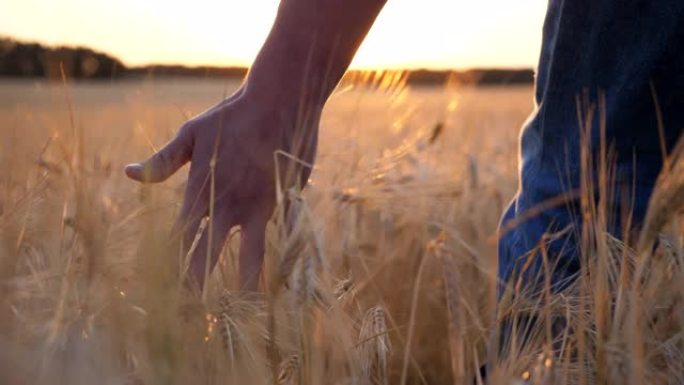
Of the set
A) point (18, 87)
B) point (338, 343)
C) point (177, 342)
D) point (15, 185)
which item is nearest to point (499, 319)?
point (338, 343)

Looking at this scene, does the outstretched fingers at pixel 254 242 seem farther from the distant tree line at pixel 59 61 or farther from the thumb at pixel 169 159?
the distant tree line at pixel 59 61

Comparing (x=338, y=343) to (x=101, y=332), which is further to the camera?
(x=338, y=343)

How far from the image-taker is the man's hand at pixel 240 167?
0.98 meters

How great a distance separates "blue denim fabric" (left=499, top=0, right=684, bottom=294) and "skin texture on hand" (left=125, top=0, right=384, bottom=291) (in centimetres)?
27

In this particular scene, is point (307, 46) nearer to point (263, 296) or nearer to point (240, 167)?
point (240, 167)

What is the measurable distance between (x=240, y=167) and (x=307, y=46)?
0.14 m

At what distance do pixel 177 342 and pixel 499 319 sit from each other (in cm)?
27

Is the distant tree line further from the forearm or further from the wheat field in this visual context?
the forearm

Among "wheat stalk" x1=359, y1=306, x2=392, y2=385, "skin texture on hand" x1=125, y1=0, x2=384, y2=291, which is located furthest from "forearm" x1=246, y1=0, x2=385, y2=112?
"wheat stalk" x1=359, y1=306, x2=392, y2=385

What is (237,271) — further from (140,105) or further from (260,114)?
(140,105)

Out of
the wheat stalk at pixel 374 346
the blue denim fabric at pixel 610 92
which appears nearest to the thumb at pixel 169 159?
the wheat stalk at pixel 374 346

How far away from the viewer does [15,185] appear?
101 centimetres

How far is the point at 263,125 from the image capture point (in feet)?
3.23

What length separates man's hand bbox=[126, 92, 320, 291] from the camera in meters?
0.98
